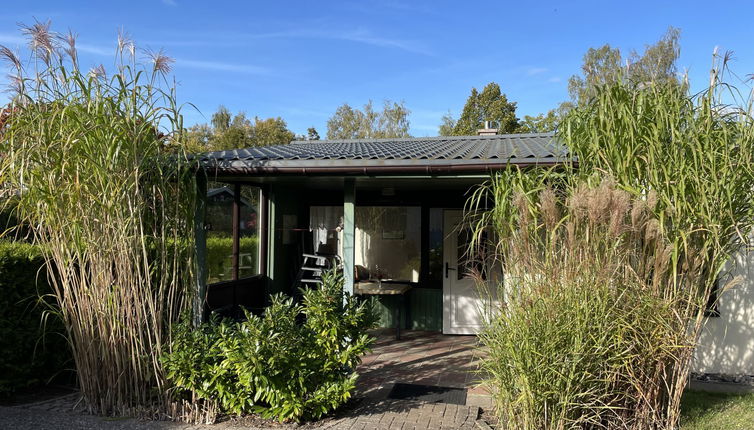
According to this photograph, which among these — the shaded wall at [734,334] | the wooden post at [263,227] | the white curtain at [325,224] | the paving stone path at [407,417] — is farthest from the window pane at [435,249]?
the shaded wall at [734,334]

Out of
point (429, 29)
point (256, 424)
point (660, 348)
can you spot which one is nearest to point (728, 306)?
point (660, 348)

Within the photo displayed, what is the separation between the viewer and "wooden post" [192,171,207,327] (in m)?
5.00

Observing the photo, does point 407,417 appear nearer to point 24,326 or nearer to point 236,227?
point 24,326

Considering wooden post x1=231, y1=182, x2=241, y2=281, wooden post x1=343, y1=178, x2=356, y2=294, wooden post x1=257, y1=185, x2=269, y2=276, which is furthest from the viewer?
wooden post x1=257, y1=185, x2=269, y2=276

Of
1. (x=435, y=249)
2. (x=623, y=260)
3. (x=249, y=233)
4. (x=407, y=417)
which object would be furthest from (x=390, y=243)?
(x=623, y=260)

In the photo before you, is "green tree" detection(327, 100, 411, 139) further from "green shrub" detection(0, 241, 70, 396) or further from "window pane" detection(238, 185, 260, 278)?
"green shrub" detection(0, 241, 70, 396)

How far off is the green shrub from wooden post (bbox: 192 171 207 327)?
52.0 inches

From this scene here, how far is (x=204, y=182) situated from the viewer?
18.1 feet

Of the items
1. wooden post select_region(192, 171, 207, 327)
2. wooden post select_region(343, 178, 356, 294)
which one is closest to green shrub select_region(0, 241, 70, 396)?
wooden post select_region(192, 171, 207, 327)

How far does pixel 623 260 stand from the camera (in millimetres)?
3615

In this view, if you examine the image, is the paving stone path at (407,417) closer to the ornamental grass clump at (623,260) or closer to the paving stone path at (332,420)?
the paving stone path at (332,420)

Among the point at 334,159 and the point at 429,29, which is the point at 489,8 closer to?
the point at 429,29

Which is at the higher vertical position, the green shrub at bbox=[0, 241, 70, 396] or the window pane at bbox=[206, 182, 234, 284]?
the window pane at bbox=[206, 182, 234, 284]

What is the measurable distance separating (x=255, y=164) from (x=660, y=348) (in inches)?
161
